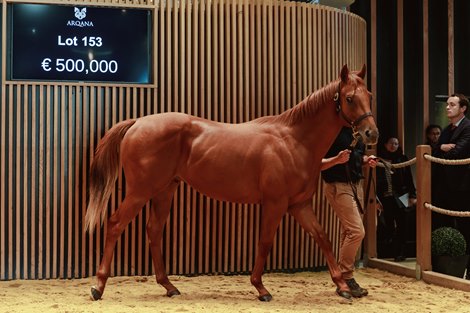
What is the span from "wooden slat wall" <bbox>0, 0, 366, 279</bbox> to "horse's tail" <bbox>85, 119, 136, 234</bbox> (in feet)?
2.27

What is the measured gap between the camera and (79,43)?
545 centimetres

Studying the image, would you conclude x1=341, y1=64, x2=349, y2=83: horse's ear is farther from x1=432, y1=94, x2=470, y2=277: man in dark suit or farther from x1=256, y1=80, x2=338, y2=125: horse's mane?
x1=432, y1=94, x2=470, y2=277: man in dark suit

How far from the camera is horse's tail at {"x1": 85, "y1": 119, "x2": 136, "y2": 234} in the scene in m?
4.75

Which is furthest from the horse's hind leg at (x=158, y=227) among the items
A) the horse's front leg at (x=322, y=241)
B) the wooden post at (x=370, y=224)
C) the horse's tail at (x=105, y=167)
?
the wooden post at (x=370, y=224)

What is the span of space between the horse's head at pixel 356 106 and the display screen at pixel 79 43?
1.91 meters

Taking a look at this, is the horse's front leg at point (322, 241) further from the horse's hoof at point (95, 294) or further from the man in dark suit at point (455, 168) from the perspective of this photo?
the man in dark suit at point (455, 168)

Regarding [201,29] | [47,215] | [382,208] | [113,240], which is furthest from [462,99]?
[47,215]

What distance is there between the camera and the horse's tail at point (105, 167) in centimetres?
475

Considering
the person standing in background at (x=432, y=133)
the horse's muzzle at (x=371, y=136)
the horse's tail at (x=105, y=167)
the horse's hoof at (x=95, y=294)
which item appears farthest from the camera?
the person standing in background at (x=432, y=133)

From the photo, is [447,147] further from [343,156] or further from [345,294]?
[345,294]

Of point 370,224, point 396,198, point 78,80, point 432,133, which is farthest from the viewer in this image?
point 432,133

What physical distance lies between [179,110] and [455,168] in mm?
2591

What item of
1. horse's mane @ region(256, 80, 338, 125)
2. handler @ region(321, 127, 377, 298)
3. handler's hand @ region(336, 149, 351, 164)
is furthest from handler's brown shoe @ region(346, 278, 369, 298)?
horse's mane @ region(256, 80, 338, 125)

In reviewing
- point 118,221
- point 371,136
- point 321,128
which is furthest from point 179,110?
point 371,136
